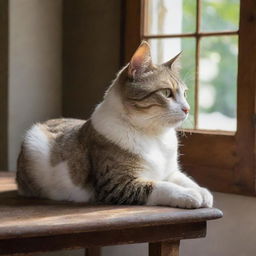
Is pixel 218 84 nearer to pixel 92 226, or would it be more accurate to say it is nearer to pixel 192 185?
pixel 192 185

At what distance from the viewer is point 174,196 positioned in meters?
1.28

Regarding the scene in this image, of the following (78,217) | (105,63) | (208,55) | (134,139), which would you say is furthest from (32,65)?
(78,217)

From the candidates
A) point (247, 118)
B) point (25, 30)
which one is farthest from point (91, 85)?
point (247, 118)

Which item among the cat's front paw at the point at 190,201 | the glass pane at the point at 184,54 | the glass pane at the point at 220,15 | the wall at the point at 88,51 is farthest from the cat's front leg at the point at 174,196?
the wall at the point at 88,51

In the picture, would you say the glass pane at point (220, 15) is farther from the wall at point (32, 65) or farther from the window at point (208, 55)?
the wall at point (32, 65)

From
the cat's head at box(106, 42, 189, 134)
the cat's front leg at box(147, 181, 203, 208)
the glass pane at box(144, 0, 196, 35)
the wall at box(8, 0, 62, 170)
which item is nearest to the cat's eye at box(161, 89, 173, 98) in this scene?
the cat's head at box(106, 42, 189, 134)

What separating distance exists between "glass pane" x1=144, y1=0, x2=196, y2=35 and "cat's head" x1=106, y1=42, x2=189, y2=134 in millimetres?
460

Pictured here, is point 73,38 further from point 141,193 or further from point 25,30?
point 141,193

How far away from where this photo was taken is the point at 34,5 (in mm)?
1977

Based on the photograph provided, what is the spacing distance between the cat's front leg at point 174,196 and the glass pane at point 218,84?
0.48m

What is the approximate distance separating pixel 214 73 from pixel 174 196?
2.01 feet

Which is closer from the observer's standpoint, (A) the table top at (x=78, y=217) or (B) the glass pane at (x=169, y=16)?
(A) the table top at (x=78, y=217)

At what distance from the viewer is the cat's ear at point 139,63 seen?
4.40ft

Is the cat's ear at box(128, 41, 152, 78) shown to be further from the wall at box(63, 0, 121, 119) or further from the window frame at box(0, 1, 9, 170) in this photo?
the window frame at box(0, 1, 9, 170)
